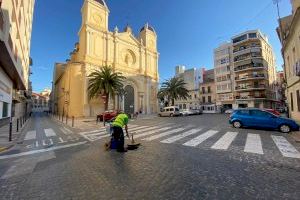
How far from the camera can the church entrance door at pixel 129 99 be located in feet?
130

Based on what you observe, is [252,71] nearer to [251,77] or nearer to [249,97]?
[251,77]

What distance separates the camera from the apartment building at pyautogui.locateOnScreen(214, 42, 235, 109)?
162 ft

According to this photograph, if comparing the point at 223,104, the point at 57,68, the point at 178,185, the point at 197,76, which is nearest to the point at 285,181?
the point at 178,185

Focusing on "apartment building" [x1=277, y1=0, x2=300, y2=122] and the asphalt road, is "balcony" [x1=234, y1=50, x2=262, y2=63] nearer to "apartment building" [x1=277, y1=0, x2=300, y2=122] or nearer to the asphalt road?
"apartment building" [x1=277, y1=0, x2=300, y2=122]

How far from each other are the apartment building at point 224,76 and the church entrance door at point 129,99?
26.6 m

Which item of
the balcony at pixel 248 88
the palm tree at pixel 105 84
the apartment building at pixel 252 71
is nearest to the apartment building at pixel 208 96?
the apartment building at pixel 252 71

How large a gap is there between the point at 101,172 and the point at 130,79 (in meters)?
37.1

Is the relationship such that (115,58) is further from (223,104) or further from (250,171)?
(250,171)

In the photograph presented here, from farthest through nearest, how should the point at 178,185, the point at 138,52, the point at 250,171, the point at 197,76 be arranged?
the point at 197,76, the point at 138,52, the point at 250,171, the point at 178,185

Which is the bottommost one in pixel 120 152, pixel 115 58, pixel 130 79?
pixel 120 152

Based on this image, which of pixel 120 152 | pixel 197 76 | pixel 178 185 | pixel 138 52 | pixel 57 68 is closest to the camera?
pixel 178 185

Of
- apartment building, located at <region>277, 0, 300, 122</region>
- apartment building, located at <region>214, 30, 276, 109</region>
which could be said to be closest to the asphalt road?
apartment building, located at <region>277, 0, 300, 122</region>

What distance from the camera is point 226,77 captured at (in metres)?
50.3

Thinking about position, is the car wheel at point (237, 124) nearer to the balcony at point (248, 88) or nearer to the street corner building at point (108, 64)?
the street corner building at point (108, 64)
